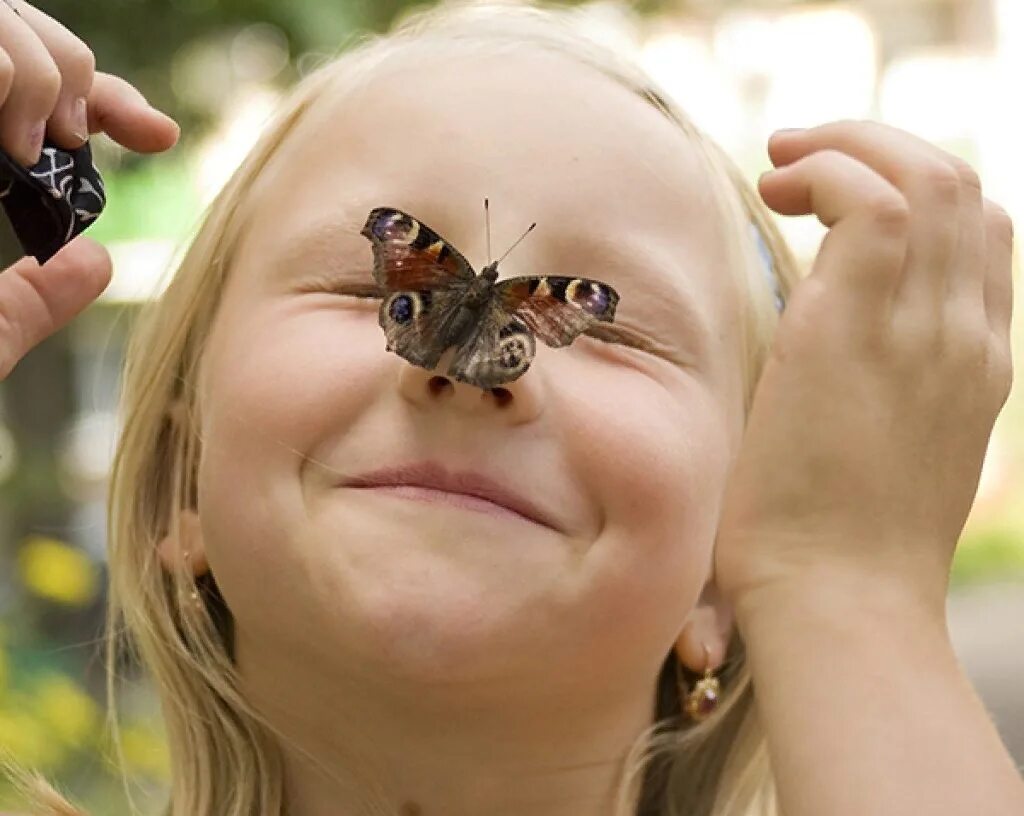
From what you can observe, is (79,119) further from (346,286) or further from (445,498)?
(445,498)

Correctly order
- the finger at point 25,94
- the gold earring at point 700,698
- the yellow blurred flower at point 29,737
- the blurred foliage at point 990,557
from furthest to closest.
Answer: the blurred foliage at point 990,557 < the yellow blurred flower at point 29,737 < the gold earring at point 700,698 < the finger at point 25,94

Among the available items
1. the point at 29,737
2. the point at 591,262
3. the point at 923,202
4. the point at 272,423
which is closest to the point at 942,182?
the point at 923,202

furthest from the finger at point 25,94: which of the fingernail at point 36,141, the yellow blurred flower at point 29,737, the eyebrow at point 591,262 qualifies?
the yellow blurred flower at point 29,737

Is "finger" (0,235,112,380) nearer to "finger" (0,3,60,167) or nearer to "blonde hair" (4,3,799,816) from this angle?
"blonde hair" (4,3,799,816)

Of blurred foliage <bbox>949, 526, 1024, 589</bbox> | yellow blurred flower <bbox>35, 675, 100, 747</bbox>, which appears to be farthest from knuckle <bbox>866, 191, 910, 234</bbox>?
blurred foliage <bbox>949, 526, 1024, 589</bbox>

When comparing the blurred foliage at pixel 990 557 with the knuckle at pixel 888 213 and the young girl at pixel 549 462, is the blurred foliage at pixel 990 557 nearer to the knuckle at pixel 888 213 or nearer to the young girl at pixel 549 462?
the young girl at pixel 549 462

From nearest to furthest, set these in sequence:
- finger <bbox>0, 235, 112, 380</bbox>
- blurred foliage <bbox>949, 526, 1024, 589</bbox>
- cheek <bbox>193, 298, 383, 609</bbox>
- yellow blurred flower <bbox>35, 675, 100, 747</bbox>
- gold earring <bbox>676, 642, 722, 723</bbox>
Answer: cheek <bbox>193, 298, 383, 609</bbox>
finger <bbox>0, 235, 112, 380</bbox>
gold earring <bbox>676, 642, 722, 723</bbox>
yellow blurred flower <bbox>35, 675, 100, 747</bbox>
blurred foliage <bbox>949, 526, 1024, 589</bbox>
